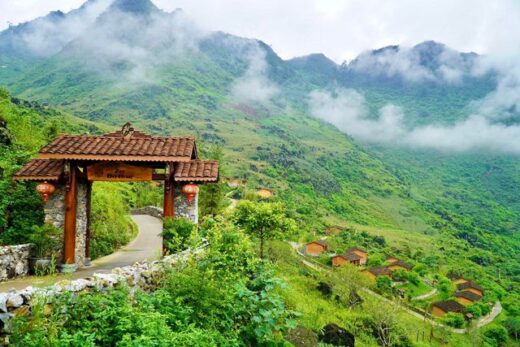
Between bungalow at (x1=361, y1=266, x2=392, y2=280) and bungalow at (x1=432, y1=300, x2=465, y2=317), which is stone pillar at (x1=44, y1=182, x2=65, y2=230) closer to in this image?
bungalow at (x1=432, y1=300, x2=465, y2=317)

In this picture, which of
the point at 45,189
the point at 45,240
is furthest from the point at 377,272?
the point at 45,189

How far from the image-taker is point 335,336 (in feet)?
49.2

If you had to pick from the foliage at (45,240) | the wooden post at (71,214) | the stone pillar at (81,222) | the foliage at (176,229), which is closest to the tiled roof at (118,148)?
the wooden post at (71,214)

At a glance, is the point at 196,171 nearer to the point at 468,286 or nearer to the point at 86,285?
the point at 86,285

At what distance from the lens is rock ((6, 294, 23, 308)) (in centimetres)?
572

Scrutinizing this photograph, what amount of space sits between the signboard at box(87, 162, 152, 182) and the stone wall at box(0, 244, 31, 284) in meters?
2.92

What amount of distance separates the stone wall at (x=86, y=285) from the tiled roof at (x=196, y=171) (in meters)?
3.35

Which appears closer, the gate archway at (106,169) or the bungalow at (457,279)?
the gate archway at (106,169)

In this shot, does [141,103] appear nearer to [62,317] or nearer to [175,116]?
[175,116]

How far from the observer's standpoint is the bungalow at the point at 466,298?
61.8 metres

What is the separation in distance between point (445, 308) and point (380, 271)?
39.0ft

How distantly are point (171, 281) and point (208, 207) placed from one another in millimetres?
14104

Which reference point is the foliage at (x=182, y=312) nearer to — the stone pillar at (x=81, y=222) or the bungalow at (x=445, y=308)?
the stone pillar at (x=81, y=222)

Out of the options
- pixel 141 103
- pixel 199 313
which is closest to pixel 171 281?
pixel 199 313
